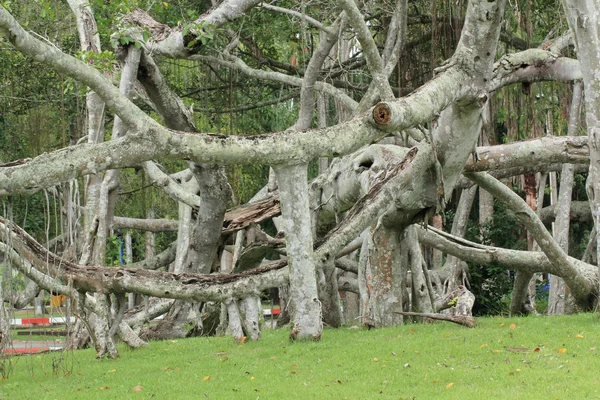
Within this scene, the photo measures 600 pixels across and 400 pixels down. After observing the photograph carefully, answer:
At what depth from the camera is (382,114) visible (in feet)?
26.8

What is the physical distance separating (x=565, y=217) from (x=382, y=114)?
6.51m

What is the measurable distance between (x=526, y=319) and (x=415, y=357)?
3.18m

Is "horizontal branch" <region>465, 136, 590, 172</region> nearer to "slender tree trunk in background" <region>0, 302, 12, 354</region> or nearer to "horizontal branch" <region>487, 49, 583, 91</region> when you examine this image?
"horizontal branch" <region>487, 49, 583, 91</region>

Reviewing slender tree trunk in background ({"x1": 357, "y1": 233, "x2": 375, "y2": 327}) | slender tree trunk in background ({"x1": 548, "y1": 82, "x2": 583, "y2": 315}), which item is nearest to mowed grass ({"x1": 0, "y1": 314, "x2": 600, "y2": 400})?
slender tree trunk in background ({"x1": 357, "y1": 233, "x2": 375, "y2": 327})

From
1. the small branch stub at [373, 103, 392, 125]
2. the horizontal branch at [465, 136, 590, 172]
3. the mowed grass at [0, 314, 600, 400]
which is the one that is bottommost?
the mowed grass at [0, 314, 600, 400]

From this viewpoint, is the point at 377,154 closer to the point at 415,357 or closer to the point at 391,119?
the point at 391,119

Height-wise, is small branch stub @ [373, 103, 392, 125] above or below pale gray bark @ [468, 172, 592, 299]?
above

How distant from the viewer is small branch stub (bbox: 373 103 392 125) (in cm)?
813

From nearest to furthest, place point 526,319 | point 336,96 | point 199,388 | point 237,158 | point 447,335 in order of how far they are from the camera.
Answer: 1. point 199,388
2. point 237,158
3. point 447,335
4. point 526,319
5. point 336,96

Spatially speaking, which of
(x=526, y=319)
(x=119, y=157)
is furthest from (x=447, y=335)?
(x=119, y=157)

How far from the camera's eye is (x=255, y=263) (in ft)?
40.8

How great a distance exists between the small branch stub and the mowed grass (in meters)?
2.09

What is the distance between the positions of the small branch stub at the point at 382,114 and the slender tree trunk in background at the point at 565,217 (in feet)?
18.1

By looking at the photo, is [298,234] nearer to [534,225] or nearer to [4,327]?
[4,327]
